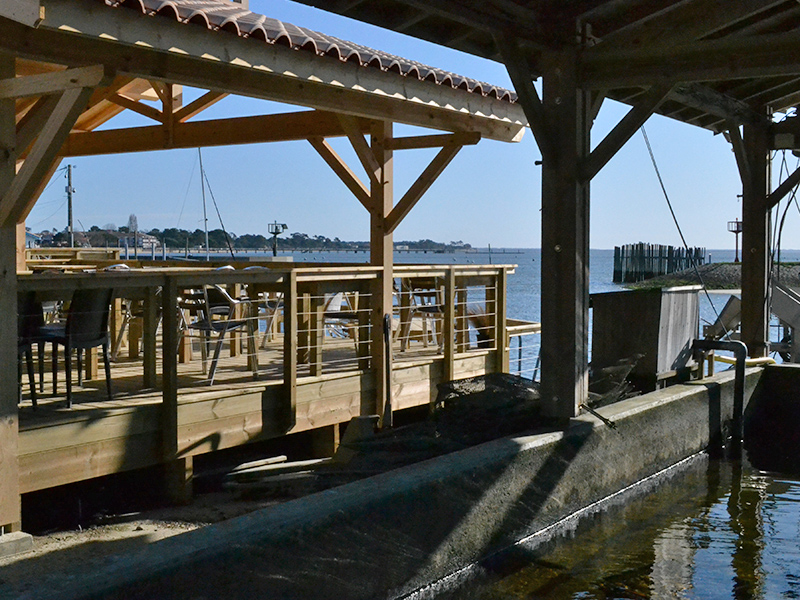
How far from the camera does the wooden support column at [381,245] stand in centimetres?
728

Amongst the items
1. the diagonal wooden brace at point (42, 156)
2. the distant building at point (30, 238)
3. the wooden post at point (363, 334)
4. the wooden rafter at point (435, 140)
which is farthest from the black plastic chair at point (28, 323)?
the distant building at point (30, 238)

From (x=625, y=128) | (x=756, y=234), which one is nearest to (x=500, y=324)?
(x=756, y=234)

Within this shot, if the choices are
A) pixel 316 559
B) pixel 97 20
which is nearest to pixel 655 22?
pixel 97 20

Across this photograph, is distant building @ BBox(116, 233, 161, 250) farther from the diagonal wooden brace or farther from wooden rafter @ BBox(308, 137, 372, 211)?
the diagonal wooden brace

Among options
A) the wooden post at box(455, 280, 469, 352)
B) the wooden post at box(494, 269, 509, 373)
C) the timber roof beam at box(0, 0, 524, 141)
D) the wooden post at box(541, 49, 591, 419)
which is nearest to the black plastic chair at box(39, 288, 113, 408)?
the timber roof beam at box(0, 0, 524, 141)

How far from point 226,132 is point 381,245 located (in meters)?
2.01

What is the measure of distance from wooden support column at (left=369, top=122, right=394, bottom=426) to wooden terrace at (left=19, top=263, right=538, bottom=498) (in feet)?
0.15

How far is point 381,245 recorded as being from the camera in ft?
24.0

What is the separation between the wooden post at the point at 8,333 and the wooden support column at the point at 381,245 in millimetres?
3308

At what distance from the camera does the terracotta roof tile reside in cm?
465

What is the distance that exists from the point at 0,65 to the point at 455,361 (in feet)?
16.0

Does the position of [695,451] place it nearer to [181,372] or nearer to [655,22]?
[655,22]

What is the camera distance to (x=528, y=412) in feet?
17.8

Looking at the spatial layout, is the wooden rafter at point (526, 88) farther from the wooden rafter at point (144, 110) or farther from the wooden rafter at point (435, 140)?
the wooden rafter at point (144, 110)
